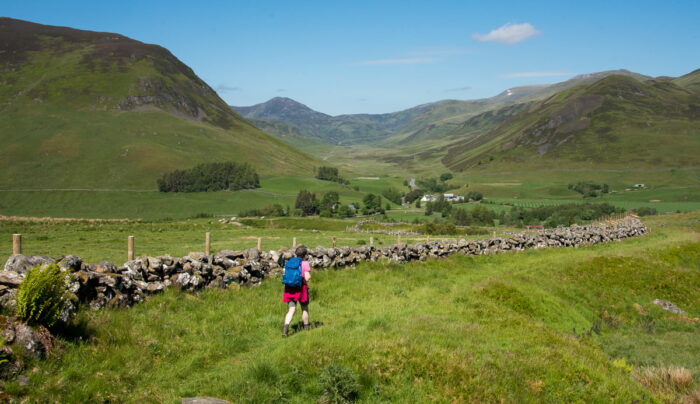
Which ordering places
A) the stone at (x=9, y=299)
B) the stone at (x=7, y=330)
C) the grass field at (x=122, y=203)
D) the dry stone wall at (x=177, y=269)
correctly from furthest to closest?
the grass field at (x=122, y=203)
the dry stone wall at (x=177, y=269)
the stone at (x=9, y=299)
the stone at (x=7, y=330)

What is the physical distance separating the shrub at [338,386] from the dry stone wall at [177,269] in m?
6.43

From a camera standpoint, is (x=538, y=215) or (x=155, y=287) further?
(x=538, y=215)

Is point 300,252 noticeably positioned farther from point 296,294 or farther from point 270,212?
point 270,212

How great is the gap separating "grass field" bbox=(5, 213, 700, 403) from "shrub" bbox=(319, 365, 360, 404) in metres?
0.03

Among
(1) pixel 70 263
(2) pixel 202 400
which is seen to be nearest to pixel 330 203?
(1) pixel 70 263

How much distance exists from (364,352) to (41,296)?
287 inches

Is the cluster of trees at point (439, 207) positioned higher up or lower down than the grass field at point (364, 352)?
lower down

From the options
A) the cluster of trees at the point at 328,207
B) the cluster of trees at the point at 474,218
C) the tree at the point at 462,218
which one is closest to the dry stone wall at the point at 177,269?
the cluster of trees at the point at 474,218

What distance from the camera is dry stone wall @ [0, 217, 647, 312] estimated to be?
12.1 metres

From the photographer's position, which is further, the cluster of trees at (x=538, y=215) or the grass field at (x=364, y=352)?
the cluster of trees at (x=538, y=215)

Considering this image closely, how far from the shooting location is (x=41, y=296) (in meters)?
9.79

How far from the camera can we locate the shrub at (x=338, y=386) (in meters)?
9.33

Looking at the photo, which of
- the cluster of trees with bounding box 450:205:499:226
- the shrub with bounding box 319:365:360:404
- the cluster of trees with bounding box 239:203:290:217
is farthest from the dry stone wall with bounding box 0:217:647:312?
the cluster of trees with bounding box 239:203:290:217

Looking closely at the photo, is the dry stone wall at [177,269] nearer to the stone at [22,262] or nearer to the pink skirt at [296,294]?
the stone at [22,262]
